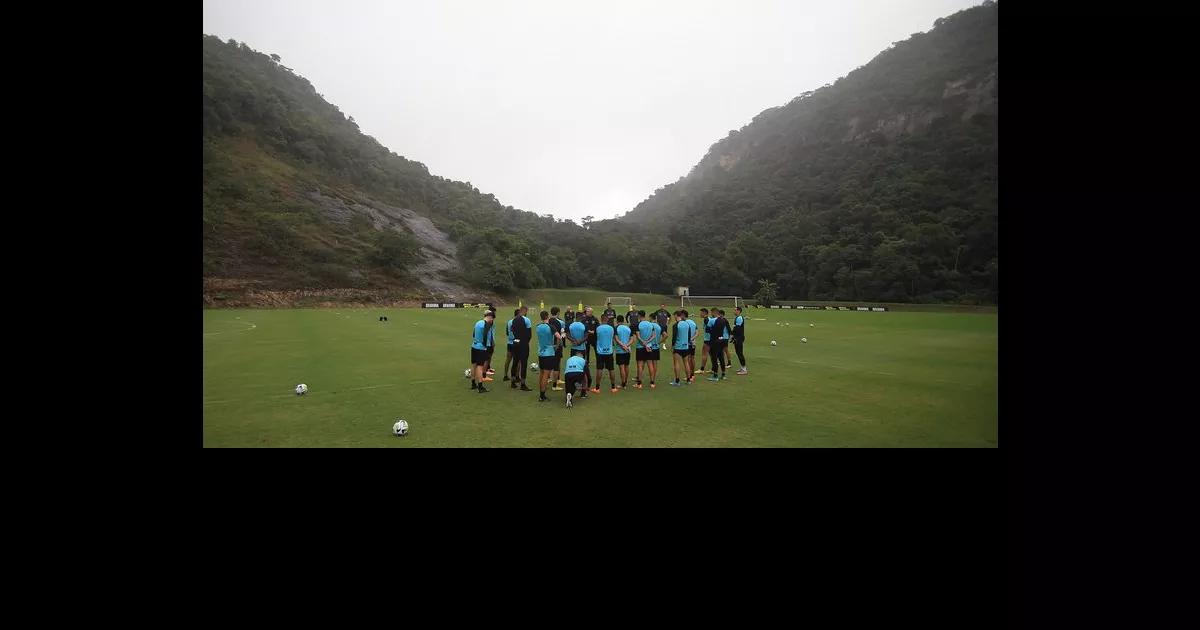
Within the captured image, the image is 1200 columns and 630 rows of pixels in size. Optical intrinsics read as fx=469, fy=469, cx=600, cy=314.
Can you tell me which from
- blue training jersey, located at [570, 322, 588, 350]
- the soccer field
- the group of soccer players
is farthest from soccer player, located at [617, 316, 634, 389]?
blue training jersey, located at [570, 322, 588, 350]

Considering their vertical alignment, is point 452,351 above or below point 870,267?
below

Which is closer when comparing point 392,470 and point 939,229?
point 392,470

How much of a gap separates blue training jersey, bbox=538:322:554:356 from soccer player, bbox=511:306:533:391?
659 mm

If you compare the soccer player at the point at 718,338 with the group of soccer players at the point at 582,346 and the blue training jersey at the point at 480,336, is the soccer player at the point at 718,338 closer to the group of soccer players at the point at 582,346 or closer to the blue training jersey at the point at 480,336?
the group of soccer players at the point at 582,346

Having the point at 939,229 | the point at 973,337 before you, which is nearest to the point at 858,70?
the point at 939,229

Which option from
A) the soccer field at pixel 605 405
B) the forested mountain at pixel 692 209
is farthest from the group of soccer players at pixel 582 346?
the forested mountain at pixel 692 209

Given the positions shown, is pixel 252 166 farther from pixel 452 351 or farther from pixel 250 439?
pixel 250 439

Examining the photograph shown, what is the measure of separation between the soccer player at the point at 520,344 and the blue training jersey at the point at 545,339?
66 cm

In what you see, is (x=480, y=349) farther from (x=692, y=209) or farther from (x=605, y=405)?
(x=692, y=209)

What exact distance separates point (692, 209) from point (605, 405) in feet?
381

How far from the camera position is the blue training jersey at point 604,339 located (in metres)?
10.3

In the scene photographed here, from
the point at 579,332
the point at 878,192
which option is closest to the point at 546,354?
the point at 579,332

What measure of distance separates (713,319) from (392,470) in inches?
336

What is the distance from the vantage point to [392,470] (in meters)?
5.93
